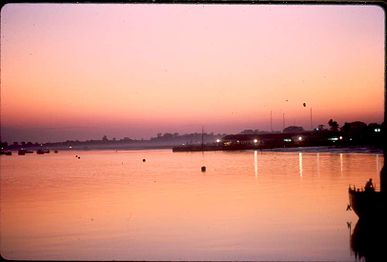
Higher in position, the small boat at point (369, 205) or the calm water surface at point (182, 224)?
the small boat at point (369, 205)

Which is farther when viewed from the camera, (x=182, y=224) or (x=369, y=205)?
(x=182, y=224)

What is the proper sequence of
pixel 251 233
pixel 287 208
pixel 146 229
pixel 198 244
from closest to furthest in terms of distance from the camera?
pixel 198 244 → pixel 251 233 → pixel 146 229 → pixel 287 208

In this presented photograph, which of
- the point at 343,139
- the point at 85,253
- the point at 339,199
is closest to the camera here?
the point at 85,253

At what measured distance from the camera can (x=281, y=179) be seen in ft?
193

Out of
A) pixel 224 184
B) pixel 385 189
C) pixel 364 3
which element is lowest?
pixel 224 184

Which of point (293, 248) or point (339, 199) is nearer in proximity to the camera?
point (293, 248)

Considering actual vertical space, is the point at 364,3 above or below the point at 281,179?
above

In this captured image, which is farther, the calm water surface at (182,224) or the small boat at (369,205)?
the calm water surface at (182,224)

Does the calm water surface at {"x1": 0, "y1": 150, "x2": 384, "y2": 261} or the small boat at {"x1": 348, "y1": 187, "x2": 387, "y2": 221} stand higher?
the small boat at {"x1": 348, "y1": 187, "x2": 387, "y2": 221}

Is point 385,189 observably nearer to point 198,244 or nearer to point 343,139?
point 198,244

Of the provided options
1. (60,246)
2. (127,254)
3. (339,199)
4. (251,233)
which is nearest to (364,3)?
(127,254)

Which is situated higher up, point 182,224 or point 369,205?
point 369,205

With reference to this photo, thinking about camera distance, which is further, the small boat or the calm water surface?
the calm water surface

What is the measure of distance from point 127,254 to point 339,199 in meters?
22.0
